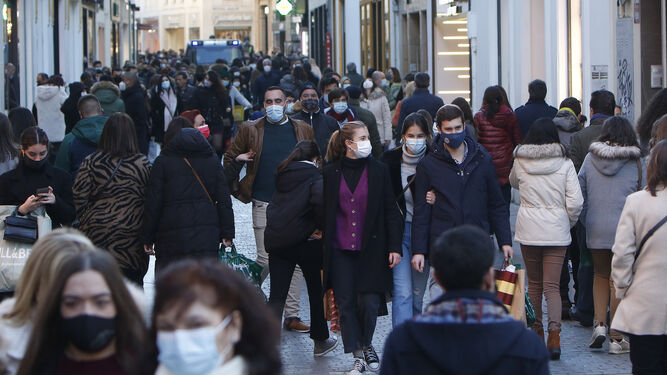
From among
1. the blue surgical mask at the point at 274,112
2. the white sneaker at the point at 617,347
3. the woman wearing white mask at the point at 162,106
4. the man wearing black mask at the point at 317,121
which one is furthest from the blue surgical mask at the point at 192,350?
the woman wearing white mask at the point at 162,106

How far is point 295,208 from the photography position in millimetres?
7871

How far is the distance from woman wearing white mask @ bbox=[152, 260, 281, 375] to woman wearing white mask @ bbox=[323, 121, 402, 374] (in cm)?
407

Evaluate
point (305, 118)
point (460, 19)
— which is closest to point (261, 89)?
point (460, 19)

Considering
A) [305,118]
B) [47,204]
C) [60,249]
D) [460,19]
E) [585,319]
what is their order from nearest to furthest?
[60,249] < [47,204] < [585,319] < [305,118] < [460,19]

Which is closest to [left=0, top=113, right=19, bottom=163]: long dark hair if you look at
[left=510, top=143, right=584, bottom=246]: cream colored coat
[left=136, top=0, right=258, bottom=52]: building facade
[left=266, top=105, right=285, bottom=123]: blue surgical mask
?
[left=266, top=105, right=285, bottom=123]: blue surgical mask

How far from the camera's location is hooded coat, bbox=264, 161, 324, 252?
7.85m

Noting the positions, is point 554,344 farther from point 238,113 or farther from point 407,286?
point 238,113

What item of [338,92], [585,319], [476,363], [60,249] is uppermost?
[338,92]

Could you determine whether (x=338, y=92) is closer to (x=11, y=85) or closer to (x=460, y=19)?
(x=460, y=19)

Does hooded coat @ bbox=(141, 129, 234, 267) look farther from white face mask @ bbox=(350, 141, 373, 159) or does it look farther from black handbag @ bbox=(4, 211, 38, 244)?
white face mask @ bbox=(350, 141, 373, 159)

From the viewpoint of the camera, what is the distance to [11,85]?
74.8ft

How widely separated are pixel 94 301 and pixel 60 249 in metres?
0.28

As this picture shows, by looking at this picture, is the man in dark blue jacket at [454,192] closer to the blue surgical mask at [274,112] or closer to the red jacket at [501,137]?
the blue surgical mask at [274,112]

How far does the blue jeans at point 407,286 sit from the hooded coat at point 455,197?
0.31 meters
